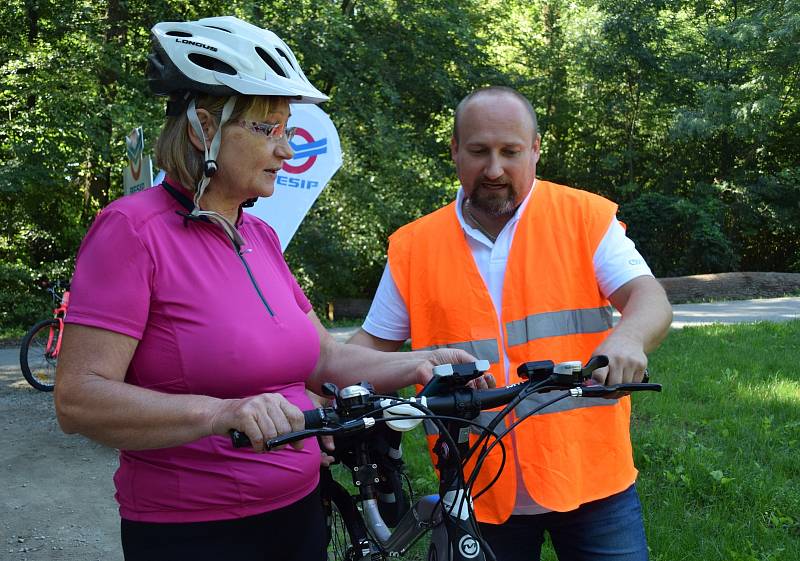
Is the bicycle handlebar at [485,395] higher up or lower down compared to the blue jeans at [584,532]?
higher up

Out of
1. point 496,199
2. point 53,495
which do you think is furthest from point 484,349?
point 53,495

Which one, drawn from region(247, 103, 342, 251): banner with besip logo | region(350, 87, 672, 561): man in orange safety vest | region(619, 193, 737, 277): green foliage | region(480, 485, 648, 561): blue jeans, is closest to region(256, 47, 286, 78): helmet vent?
region(350, 87, 672, 561): man in orange safety vest

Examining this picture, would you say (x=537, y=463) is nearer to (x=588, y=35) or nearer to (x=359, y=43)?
(x=359, y=43)

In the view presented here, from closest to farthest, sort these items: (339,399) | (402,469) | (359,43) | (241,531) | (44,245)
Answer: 1. (339,399)
2. (241,531)
3. (402,469)
4. (359,43)
5. (44,245)

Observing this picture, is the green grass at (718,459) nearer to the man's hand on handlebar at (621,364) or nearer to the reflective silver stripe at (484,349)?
the reflective silver stripe at (484,349)

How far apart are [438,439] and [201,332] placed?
2.06 feet

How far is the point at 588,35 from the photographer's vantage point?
1028 inches

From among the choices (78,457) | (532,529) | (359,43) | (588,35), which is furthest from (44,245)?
(532,529)

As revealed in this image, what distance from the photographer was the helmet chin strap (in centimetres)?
233

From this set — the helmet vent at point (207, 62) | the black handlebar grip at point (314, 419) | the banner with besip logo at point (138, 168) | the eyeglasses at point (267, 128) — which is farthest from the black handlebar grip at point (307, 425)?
the banner with besip logo at point (138, 168)

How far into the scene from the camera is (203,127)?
2.39 metres

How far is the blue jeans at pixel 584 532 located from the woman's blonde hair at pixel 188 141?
4.76 ft

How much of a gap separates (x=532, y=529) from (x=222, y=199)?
144 cm

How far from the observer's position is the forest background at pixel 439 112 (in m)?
17.9
